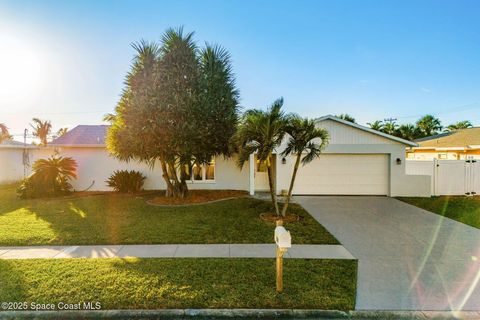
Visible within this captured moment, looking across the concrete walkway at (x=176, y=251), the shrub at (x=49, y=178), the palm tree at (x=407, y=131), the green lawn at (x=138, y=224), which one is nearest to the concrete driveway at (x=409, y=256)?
the concrete walkway at (x=176, y=251)

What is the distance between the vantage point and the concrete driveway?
3764 mm

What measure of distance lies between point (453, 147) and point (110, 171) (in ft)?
80.7

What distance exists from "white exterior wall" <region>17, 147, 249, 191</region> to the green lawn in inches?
130

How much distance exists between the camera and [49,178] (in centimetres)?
1249

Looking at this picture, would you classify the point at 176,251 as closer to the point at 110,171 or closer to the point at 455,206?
the point at 110,171

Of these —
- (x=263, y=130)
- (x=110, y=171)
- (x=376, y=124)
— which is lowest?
(x=110, y=171)

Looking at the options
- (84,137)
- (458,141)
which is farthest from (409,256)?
(458,141)

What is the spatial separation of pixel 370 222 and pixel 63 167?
14.6 m

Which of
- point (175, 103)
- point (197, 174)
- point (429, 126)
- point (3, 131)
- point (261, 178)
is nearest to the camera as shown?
point (175, 103)

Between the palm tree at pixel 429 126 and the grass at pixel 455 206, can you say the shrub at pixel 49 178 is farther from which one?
the palm tree at pixel 429 126

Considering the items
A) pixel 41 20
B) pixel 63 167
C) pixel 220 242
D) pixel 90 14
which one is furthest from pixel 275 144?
pixel 63 167

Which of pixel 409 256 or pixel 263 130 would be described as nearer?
pixel 409 256

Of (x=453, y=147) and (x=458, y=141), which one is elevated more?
(x=458, y=141)

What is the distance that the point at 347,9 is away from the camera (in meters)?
9.77
